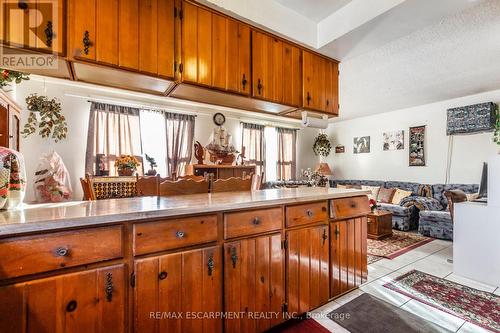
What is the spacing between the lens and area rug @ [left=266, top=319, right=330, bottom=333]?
5.24ft

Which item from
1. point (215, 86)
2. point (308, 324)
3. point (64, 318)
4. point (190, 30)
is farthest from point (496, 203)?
point (64, 318)

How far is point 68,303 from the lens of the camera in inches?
36.3

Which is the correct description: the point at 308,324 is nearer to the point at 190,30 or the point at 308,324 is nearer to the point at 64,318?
the point at 64,318

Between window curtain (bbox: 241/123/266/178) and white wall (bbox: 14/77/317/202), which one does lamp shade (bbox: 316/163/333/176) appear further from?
white wall (bbox: 14/77/317/202)

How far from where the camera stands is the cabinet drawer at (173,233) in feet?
3.51

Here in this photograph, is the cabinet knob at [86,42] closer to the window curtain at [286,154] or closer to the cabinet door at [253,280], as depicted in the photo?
the cabinet door at [253,280]

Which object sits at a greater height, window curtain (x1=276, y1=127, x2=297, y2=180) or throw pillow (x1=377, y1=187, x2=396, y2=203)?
window curtain (x1=276, y1=127, x2=297, y2=180)

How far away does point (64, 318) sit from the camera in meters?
0.92

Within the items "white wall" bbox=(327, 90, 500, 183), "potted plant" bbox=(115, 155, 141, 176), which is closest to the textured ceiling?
"white wall" bbox=(327, 90, 500, 183)

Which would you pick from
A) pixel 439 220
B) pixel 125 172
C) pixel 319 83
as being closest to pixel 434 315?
pixel 319 83

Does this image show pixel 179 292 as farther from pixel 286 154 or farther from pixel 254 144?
pixel 286 154

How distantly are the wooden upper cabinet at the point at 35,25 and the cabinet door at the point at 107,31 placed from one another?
0.17 m

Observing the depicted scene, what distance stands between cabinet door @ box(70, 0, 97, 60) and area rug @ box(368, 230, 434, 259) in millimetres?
3737

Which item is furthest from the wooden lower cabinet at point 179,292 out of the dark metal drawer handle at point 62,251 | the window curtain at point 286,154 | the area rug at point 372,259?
the window curtain at point 286,154
